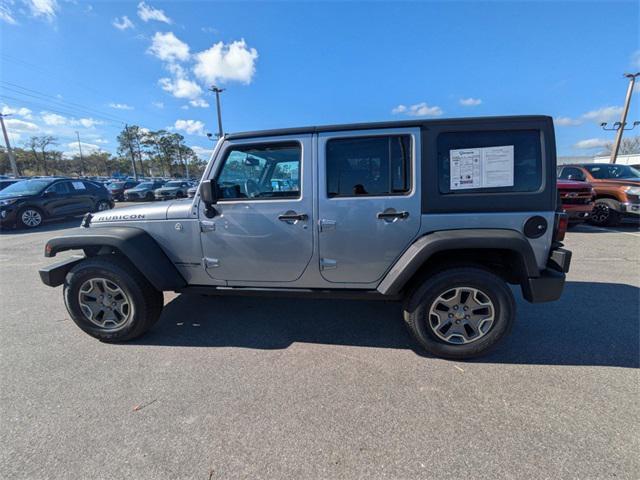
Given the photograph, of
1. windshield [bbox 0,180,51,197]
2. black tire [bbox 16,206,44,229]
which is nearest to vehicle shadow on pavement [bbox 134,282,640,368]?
black tire [bbox 16,206,44,229]

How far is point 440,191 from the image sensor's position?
2418mm

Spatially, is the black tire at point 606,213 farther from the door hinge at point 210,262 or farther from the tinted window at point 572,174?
the door hinge at point 210,262

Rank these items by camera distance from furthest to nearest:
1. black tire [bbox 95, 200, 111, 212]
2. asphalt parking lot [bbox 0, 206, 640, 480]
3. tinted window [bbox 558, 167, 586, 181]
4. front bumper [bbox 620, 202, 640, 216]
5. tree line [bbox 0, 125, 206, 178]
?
1. tree line [bbox 0, 125, 206, 178]
2. black tire [bbox 95, 200, 111, 212]
3. tinted window [bbox 558, 167, 586, 181]
4. front bumper [bbox 620, 202, 640, 216]
5. asphalt parking lot [bbox 0, 206, 640, 480]

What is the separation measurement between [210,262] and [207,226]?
35 cm

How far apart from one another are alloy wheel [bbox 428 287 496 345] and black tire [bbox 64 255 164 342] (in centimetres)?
266

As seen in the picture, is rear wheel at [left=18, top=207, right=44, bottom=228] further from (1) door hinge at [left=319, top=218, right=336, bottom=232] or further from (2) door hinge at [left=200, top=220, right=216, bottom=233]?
(1) door hinge at [left=319, top=218, right=336, bottom=232]

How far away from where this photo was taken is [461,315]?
99.0 inches

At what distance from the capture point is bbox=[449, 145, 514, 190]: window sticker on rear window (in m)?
2.36

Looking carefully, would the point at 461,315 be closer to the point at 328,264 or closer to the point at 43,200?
the point at 328,264

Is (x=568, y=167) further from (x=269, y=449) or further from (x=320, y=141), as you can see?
(x=269, y=449)

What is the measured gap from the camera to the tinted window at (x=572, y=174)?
863 cm

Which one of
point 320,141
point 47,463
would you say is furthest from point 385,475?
point 320,141

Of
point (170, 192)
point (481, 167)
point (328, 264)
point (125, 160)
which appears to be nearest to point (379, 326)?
point (328, 264)

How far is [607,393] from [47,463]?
3667 millimetres
